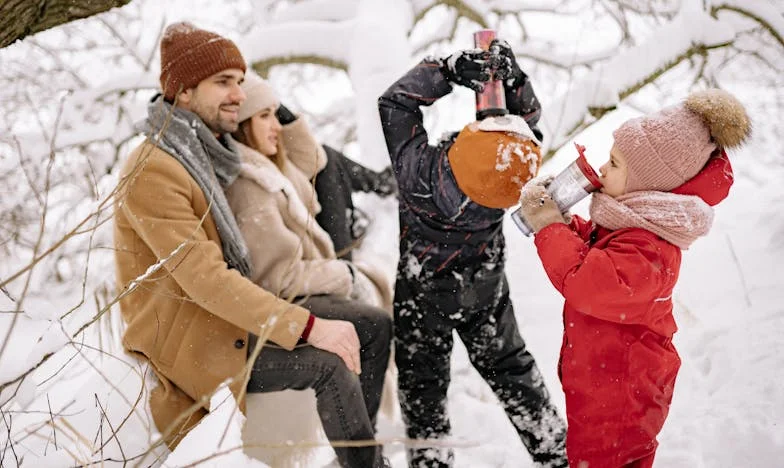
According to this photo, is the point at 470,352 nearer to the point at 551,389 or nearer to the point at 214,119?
the point at 551,389

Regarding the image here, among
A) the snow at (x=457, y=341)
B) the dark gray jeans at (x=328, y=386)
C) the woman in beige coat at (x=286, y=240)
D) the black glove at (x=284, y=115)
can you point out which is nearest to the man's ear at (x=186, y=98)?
the woman in beige coat at (x=286, y=240)

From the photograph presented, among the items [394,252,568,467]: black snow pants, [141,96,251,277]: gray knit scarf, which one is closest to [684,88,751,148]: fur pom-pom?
[394,252,568,467]: black snow pants

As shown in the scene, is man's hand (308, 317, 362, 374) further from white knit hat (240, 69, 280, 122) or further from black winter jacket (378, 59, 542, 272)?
white knit hat (240, 69, 280, 122)

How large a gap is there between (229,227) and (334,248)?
705 millimetres

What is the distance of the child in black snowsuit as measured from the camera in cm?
186

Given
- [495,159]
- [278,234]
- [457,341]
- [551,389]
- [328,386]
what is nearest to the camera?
[495,159]

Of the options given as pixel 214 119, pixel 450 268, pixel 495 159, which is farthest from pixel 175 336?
pixel 495 159

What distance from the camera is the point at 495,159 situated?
172 centimetres

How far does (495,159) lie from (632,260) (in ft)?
1.64

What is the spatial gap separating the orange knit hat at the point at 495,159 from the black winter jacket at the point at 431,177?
0.25 ft

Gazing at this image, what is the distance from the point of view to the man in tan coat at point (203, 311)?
1.93 m

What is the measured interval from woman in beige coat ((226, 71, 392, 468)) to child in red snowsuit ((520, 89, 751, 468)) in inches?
33.9

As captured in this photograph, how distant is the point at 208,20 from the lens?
626 cm

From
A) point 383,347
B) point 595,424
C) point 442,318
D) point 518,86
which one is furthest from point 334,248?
point 595,424
